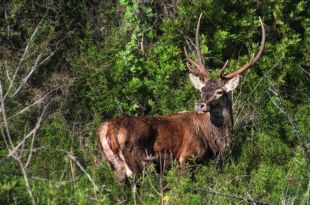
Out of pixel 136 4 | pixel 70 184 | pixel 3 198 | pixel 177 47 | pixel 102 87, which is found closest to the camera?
pixel 3 198

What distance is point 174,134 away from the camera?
5.09m

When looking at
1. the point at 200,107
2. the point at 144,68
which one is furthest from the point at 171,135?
the point at 144,68

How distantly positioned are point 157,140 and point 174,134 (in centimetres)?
Answer: 33

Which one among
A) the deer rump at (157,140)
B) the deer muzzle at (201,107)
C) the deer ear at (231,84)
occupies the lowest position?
the deer rump at (157,140)

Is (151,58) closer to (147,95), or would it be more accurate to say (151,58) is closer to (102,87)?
(147,95)

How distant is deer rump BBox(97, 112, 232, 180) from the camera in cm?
458

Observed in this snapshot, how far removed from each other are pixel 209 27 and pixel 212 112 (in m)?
2.44

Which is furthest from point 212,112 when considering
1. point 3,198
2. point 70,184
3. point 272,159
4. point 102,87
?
point 3,198

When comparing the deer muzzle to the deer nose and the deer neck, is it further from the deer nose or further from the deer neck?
the deer neck

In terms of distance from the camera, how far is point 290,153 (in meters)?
5.80

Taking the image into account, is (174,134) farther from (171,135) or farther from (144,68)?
(144,68)

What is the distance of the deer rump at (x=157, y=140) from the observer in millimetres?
4582

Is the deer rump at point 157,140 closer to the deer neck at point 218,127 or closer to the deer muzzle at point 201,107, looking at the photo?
the deer neck at point 218,127

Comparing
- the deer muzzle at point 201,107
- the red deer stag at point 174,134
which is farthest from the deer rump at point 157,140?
the deer muzzle at point 201,107
